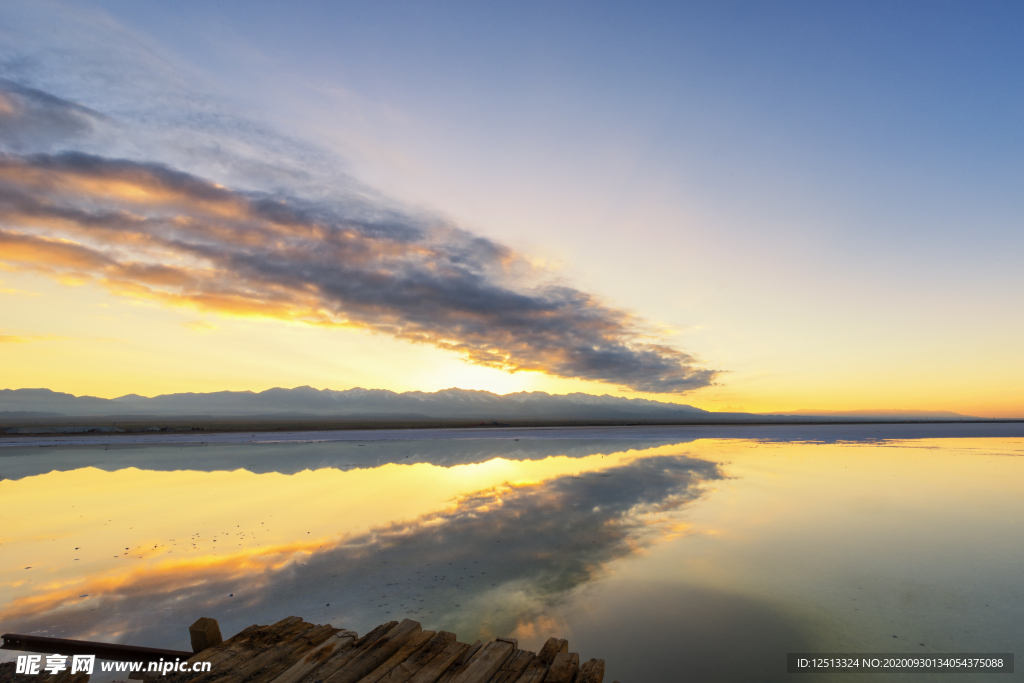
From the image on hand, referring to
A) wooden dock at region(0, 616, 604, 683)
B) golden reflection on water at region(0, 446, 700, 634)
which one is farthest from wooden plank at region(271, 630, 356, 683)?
golden reflection on water at region(0, 446, 700, 634)

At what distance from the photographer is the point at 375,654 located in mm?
4879

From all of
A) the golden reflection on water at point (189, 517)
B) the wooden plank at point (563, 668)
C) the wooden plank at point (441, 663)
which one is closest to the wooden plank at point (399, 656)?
the wooden plank at point (441, 663)

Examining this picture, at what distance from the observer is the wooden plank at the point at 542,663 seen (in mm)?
4430

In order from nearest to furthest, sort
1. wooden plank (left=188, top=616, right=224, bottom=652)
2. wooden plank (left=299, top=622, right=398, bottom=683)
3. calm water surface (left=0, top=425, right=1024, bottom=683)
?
wooden plank (left=299, top=622, right=398, bottom=683) < wooden plank (left=188, top=616, right=224, bottom=652) < calm water surface (left=0, top=425, right=1024, bottom=683)

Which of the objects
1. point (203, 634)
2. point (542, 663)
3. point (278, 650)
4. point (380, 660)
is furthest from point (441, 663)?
point (203, 634)

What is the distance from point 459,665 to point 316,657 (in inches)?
60.1

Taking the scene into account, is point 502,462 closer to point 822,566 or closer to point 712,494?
A: point 712,494

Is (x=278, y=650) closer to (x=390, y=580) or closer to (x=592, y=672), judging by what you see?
(x=390, y=580)

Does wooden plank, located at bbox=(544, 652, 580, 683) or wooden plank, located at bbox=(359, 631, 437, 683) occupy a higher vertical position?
wooden plank, located at bbox=(544, 652, 580, 683)

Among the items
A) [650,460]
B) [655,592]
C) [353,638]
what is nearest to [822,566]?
[655,592]

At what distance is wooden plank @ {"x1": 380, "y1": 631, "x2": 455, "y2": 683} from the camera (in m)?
4.51

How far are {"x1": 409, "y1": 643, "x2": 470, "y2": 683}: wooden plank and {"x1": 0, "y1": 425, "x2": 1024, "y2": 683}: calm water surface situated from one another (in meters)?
1.26

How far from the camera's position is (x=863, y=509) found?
12773 mm

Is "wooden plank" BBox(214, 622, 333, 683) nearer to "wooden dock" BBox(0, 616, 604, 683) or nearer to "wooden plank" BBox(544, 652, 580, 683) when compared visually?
"wooden dock" BBox(0, 616, 604, 683)
